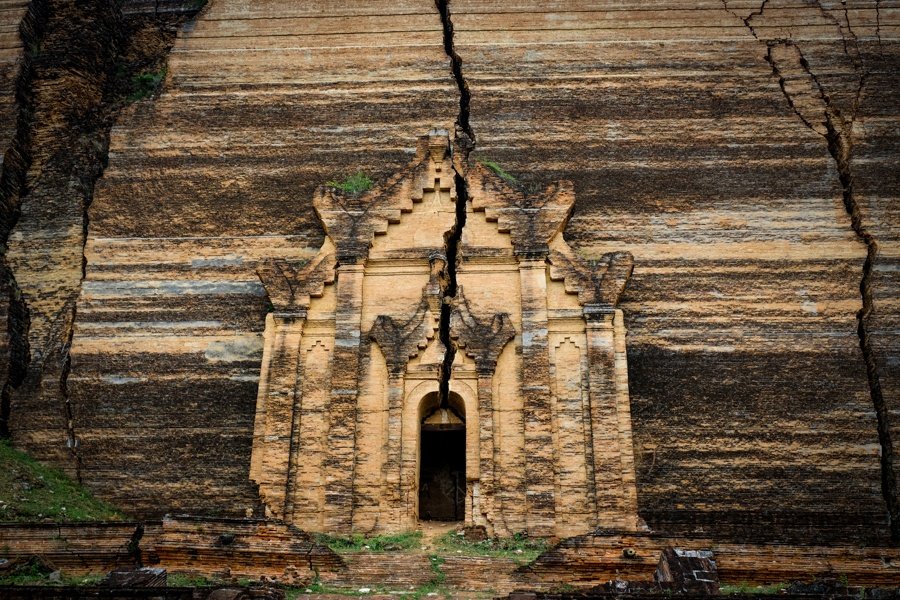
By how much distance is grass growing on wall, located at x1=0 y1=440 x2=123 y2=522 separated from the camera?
14.7 m

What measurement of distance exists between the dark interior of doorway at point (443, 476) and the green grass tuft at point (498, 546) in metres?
2.37

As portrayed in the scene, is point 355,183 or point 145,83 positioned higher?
point 145,83

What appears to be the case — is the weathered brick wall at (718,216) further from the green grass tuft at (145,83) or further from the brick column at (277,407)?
the green grass tuft at (145,83)

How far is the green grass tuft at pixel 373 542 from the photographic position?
44.4 ft

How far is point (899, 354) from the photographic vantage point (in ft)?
54.5

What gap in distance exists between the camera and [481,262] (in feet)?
52.9

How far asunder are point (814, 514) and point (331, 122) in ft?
37.8

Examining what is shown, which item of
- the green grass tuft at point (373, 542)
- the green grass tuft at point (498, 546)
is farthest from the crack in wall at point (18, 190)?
the green grass tuft at point (498, 546)

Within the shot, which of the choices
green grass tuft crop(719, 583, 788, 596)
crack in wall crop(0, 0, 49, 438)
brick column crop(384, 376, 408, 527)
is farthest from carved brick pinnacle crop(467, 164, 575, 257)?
crack in wall crop(0, 0, 49, 438)

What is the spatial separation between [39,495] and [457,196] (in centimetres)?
826

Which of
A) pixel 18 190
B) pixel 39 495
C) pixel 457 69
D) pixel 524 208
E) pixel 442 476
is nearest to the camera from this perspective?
pixel 39 495

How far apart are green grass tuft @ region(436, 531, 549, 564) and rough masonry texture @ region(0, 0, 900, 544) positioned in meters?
0.36

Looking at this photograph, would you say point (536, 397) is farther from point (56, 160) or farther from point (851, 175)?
point (56, 160)

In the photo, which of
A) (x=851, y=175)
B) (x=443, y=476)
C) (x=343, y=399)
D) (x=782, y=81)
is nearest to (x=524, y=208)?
(x=343, y=399)
